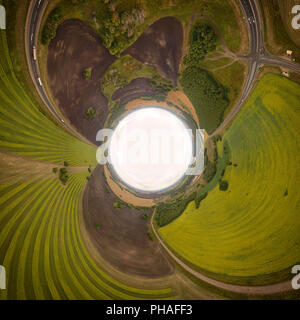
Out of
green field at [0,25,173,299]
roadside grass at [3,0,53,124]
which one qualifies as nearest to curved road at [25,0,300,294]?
roadside grass at [3,0,53,124]

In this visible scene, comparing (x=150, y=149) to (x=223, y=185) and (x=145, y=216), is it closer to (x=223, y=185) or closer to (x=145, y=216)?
(x=145, y=216)

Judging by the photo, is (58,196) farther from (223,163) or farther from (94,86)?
(223,163)

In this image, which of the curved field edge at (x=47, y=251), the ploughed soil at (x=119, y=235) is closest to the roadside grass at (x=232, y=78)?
the ploughed soil at (x=119, y=235)

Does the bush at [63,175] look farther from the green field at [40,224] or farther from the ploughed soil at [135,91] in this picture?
the ploughed soil at [135,91]

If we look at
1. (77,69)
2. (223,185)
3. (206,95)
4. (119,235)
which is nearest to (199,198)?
(223,185)

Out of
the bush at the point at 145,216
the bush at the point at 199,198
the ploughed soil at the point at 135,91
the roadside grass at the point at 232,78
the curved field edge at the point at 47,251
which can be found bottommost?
the curved field edge at the point at 47,251

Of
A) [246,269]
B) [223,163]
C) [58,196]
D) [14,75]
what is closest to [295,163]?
[223,163]

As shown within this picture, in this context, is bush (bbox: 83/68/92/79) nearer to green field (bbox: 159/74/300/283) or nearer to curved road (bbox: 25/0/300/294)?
curved road (bbox: 25/0/300/294)
